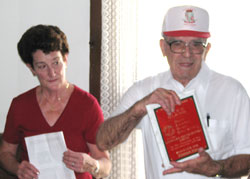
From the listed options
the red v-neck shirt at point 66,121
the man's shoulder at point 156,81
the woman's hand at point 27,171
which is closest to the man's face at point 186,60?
the man's shoulder at point 156,81

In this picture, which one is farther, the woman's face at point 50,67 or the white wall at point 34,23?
the white wall at point 34,23

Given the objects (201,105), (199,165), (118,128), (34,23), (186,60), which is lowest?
(199,165)

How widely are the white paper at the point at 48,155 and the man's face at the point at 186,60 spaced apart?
0.79 meters

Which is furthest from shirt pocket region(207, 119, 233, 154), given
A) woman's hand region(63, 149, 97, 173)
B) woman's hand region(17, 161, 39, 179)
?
woman's hand region(17, 161, 39, 179)

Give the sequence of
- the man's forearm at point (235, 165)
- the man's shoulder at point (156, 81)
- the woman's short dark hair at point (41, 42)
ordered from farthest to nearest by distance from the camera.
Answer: the woman's short dark hair at point (41, 42) < the man's shoulder at point (156, 81) < the man's forearm at point (235, 165)

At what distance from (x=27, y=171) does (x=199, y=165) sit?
1064 millimetres

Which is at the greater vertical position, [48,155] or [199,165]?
[199,165]

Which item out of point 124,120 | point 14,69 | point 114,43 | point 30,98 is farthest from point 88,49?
point 124,120

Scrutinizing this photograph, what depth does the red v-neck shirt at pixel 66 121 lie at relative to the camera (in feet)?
8.19

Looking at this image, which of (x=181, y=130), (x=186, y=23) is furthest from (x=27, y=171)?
(x=186, y=23)

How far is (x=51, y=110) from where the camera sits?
2572 mm

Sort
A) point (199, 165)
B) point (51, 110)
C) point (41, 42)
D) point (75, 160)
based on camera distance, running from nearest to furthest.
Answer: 1. point (199, 165)
2. point (75, 160)
3. point (41, 42)
4. point (51, 110)

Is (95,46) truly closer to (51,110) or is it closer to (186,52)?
(51,110)

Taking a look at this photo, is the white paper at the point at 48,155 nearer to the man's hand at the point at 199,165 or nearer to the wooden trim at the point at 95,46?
the man's hand at the point at 199,165
